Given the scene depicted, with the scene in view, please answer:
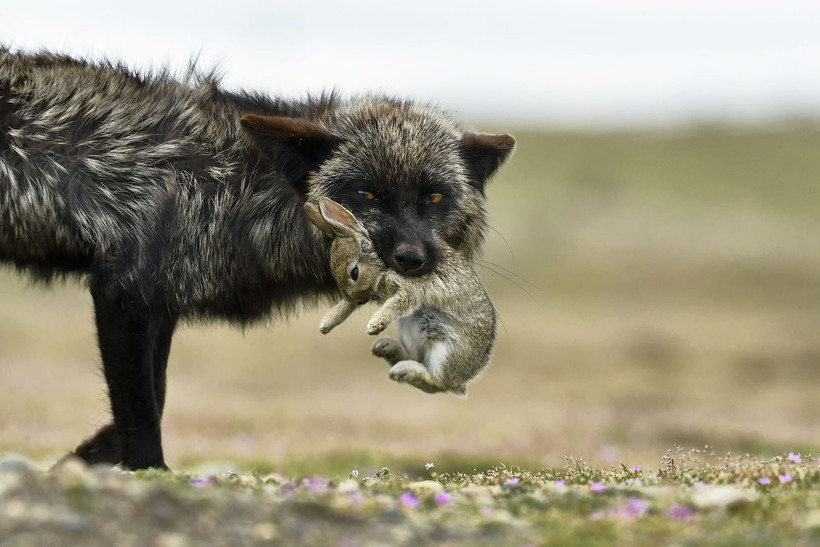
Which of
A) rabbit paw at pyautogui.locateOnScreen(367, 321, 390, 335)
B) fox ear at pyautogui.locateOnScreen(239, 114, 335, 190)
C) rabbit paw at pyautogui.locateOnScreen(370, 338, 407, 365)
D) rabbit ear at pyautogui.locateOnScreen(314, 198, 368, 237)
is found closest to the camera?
rabbit paw at pyautogui.locateOnScreen(367, 321, 390, 335)

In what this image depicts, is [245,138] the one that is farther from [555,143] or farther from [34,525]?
[555,143]

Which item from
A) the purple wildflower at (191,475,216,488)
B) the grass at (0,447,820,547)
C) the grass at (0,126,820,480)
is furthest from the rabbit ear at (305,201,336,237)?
the purple wildflower at (191,475,216,488)

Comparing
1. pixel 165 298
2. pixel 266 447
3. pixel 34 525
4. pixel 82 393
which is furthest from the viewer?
pixel 82 393

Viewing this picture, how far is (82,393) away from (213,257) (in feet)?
38.1

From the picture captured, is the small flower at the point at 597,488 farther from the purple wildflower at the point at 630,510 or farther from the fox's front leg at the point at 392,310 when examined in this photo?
the fox's front leg at the point at 392,310

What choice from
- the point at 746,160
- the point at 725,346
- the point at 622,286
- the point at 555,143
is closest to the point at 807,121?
the point at 746,160

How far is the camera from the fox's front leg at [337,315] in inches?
272

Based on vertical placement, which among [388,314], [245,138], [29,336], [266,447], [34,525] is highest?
[245,138]

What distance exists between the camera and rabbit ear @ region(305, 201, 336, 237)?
22.7 ft

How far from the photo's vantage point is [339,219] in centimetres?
694

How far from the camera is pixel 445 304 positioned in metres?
6.89

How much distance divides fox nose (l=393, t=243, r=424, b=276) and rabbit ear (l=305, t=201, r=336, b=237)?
48 centimetres

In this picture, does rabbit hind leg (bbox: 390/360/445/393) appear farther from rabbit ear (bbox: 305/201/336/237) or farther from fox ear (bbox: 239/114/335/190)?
fox ear (bbox: 239/114/335/190)

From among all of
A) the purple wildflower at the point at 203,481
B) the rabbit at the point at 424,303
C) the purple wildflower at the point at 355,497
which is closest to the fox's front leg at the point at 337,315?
the rabbit at the point at 424,303
